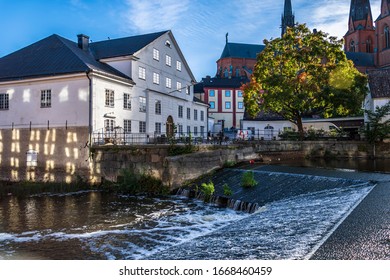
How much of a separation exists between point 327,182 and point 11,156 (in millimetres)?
24328

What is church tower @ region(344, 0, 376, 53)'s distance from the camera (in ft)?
267

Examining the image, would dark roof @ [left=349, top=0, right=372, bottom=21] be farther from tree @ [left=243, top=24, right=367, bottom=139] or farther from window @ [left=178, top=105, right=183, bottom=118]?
window @ [left=178, top=105, right=183, bottom=118]

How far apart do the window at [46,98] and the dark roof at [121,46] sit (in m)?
6.80

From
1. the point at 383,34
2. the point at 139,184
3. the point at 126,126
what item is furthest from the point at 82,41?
the point at 383,34

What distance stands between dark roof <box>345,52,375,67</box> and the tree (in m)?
60.5

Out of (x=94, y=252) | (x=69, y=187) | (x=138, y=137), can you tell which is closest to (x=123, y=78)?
(x=138, y=137)

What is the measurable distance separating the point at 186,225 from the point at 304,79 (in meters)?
22.7

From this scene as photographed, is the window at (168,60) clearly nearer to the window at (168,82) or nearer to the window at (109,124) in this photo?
the window at (168,82)

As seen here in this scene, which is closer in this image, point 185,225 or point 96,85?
point 185,225

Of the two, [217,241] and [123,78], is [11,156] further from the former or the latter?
[217,241]

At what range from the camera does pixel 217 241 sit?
909 centimetres

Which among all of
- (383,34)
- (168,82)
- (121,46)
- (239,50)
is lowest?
(168,82)

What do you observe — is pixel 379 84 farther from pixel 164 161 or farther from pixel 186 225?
pixel 186 225

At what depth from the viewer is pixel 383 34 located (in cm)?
7769
